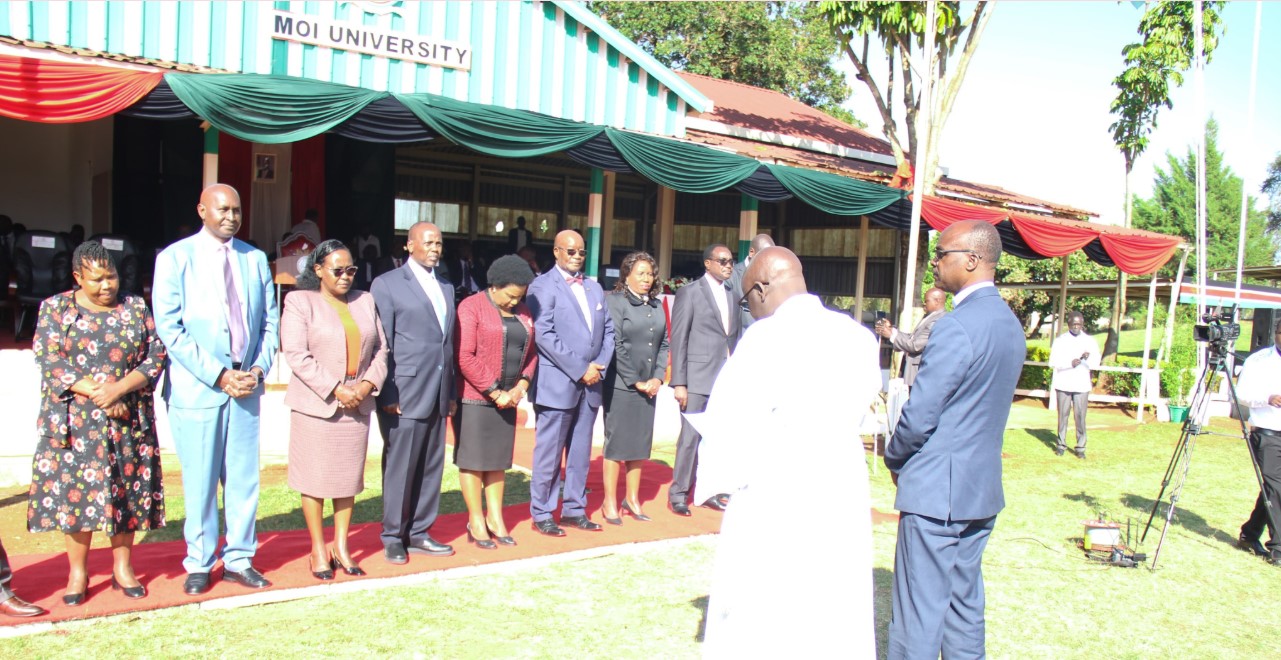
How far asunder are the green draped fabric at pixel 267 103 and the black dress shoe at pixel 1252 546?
26.8 ft

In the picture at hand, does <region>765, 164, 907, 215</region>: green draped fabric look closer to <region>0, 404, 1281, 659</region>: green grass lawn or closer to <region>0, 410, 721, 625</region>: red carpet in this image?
<region>0, 404, 1281, 659</region>: green grass lawn

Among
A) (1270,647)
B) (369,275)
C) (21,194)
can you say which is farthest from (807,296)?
(21,194)

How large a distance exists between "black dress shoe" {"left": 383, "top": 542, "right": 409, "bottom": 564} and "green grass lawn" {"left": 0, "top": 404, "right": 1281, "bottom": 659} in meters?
0.28

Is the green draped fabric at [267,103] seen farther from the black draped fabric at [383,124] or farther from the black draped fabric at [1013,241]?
the black draped fabric at [1013,241]

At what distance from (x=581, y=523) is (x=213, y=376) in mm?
2661

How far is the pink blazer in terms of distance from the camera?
16.3 ft

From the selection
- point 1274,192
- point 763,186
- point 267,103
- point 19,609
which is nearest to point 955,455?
point 19,609

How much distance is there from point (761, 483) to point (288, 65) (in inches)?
358

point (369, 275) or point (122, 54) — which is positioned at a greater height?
point (122, 54)

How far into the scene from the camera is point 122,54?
9.59 meters

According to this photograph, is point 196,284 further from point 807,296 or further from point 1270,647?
point 1270,647

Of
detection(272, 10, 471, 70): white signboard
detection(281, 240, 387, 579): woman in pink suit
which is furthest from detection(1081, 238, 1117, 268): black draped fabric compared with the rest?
detection(281, 240, 387, 579): woman in pink suit

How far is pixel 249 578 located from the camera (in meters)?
4.88

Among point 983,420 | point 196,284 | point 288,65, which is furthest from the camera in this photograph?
point 288,65
